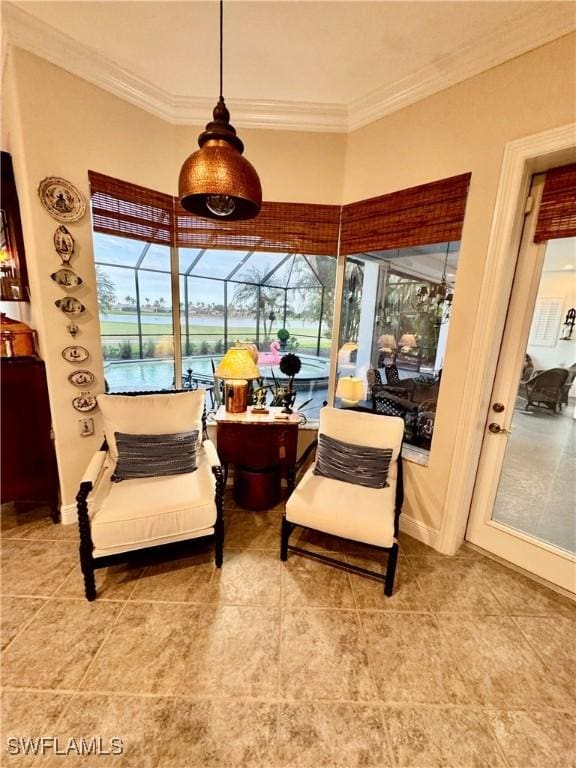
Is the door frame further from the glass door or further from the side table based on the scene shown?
the side table

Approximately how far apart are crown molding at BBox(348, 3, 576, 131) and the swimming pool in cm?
191

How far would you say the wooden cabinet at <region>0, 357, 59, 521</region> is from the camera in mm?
2152

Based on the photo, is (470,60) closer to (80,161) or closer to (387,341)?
(387,341)

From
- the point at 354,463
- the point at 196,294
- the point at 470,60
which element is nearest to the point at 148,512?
the point at 354,463

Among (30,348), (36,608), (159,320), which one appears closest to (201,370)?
(159,320)

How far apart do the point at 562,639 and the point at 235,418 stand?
2.30 meters

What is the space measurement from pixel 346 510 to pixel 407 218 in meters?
1.99

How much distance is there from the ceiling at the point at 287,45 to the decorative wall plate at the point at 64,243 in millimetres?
972

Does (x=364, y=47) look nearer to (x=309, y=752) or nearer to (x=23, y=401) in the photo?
(x=23, y=401)

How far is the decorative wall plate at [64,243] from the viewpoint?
2113 millimetres

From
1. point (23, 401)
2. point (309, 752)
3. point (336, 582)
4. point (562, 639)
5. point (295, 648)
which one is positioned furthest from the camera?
point (23, 401)

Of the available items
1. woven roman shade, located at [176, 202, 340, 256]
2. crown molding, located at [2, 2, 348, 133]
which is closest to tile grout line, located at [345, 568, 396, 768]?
woven roman shade, located at [176, 202, 340, 256]

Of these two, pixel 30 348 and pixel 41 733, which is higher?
pixel 30 348

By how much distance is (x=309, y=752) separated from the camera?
1215 millimetres
